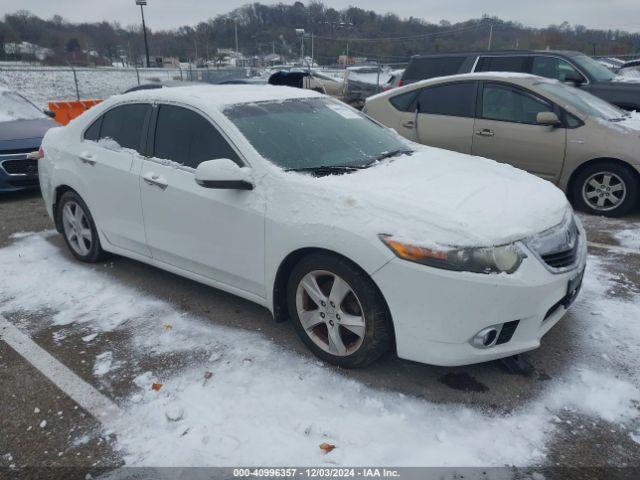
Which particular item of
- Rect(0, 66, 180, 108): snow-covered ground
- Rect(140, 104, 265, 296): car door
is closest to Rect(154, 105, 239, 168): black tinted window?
Rect(140, 104, 265, 296): car door

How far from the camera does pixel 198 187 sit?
3.45 meters

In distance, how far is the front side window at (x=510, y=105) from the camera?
6043mm

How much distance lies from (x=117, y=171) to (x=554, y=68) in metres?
7.43

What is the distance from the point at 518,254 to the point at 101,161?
10.7 feet

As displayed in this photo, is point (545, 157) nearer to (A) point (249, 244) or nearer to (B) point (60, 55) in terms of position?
(A) point (249, 244)

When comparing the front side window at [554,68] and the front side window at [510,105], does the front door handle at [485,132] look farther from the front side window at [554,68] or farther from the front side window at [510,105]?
the front side window at [554,68]

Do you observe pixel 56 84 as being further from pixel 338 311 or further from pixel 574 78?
pixel 338 311

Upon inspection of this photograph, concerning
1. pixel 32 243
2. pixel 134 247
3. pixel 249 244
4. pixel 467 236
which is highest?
pixel 467 236

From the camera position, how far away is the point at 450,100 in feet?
21.9

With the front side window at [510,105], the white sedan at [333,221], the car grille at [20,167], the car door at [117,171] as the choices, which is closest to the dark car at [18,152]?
the car grille at [20,167]

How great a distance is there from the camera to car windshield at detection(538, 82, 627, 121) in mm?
5922

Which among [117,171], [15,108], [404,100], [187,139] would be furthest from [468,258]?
[15,108]

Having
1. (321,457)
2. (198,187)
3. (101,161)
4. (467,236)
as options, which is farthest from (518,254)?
(101,161)

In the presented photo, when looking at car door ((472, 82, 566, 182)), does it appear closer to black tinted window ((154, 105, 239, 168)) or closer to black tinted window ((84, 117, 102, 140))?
black tinted window ((154, 105, 239, 168))
